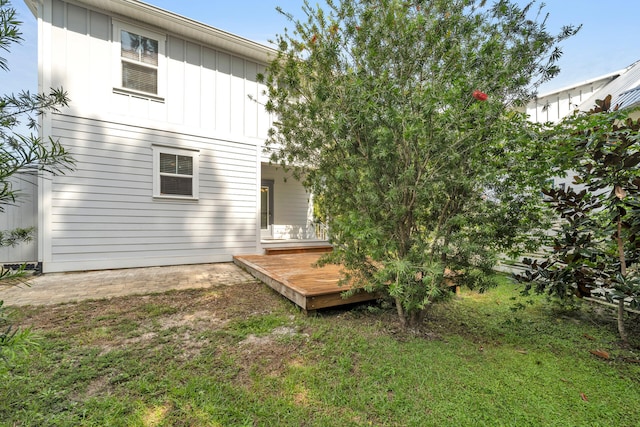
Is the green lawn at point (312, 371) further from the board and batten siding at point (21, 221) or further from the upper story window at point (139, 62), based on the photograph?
the upper story window at point (139, 62)

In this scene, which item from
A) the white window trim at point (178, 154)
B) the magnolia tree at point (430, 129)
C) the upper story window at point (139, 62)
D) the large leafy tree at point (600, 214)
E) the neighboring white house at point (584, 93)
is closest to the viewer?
the magnolia tree at point (430, 129)

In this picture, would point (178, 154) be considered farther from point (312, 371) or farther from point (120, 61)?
point (312, 371)

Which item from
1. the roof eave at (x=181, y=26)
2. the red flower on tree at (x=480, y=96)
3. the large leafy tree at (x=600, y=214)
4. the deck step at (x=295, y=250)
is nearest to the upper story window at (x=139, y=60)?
the roof eave at (x=181, y=26)

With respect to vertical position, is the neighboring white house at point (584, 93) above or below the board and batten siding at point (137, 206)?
above

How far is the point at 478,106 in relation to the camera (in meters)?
2.20

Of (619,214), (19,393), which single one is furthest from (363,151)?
(19,393)

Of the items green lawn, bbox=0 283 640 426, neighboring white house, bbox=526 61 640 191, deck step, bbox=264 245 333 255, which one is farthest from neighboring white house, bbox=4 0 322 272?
neighboring white house, bbox=526 61 640 191

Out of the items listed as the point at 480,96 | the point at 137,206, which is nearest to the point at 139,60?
the point at 137,206

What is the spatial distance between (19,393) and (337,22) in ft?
12.7

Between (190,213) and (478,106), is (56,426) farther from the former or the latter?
(190,213)

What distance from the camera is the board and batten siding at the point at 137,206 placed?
17.8 feet

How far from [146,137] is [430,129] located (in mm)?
6064

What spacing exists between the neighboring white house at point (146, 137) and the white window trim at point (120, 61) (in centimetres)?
2

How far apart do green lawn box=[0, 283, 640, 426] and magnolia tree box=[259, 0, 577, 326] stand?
0.62 metres
